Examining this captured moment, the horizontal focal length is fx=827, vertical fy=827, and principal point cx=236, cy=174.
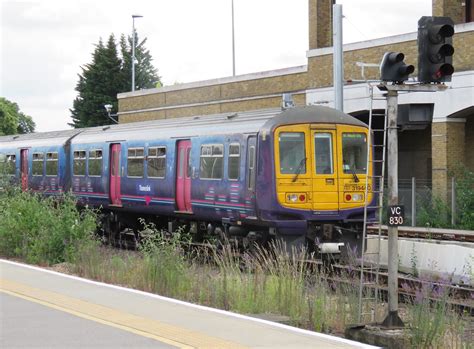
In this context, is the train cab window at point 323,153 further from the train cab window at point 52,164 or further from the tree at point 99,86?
the tree at point 99,86

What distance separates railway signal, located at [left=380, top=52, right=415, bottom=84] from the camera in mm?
9406

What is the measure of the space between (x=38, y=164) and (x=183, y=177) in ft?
33.7

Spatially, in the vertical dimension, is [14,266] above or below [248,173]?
below

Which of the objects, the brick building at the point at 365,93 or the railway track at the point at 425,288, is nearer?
the railway track at the point at 425,288

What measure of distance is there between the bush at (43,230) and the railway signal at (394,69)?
337 inches

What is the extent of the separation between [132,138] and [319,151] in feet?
23.2

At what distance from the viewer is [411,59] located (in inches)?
1112

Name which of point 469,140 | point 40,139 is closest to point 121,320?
point 40,139

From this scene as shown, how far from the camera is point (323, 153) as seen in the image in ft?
54.6

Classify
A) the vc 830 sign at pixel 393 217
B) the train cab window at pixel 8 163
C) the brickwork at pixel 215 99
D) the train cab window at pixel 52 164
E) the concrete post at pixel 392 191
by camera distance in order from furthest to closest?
the brickwork at pixel 215 99 → the train cab window at pixel 52 164 → the train cab window at pixel 8 163 → the concrete post at pixel 392 191 → the vc 830 sign at pixel 393 217

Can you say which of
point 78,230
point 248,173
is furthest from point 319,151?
point 78,230

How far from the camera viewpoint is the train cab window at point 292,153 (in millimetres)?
16266

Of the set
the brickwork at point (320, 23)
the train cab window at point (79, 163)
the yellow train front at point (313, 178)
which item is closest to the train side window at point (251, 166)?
the yellow train front at point (313, 178)

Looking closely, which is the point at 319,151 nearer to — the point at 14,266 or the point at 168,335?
the point at 14,266
